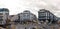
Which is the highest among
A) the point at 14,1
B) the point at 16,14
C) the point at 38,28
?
the point at 14,1

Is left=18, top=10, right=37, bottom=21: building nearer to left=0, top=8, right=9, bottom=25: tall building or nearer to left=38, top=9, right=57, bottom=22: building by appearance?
left=38, top=9, right=57, bottom=22: building

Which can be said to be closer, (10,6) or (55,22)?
(55,22)

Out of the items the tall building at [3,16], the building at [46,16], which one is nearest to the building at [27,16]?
the building at [46,16]

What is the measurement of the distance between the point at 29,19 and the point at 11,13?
0.96 feet

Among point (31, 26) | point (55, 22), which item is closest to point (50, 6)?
point (55, 22)

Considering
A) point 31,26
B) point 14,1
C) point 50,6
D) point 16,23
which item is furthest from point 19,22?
point 50,6

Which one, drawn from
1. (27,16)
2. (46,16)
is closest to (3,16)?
(27,16)

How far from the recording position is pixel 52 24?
2363 mm

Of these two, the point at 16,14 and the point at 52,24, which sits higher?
the point at 16,14

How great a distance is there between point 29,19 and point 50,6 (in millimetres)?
383

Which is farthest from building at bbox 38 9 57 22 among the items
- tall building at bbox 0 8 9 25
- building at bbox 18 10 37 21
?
tall building at bbox 0 8 9 25

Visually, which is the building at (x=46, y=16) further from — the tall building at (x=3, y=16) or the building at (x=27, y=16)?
the tall building at (x=3, y=16)

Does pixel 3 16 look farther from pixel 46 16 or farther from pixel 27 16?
pixel 46 16

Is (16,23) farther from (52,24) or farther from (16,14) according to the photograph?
(52,24)
